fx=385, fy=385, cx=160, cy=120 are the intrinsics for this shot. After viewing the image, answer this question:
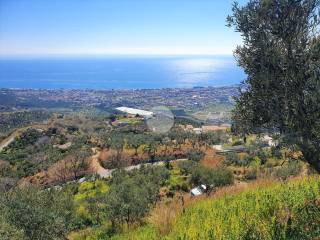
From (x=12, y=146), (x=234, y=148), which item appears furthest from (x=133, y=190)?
(x=12, y=146)

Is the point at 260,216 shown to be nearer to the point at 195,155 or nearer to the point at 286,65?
the point at 286,65

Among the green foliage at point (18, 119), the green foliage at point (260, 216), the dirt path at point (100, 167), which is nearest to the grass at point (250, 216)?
the green foliage at point (260, 216)

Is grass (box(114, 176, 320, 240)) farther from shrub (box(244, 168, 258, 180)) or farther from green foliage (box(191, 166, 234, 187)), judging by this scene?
shrub (box(244, 168, 258, 180))

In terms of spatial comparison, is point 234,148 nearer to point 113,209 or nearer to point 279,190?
point 113,209

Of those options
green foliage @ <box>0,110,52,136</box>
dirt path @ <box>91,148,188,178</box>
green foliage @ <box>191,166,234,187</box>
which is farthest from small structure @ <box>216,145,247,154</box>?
green foliage @ <box>0,110,52,136</box>

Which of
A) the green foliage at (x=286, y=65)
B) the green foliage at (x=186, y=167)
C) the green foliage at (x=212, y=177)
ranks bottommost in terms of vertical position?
the green foliage at (x=186, y=167)

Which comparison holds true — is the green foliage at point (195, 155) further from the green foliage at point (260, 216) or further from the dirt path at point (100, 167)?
the green foliage at point (260, 216)

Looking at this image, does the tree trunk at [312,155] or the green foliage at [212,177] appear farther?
the green foliage at [212,177]
